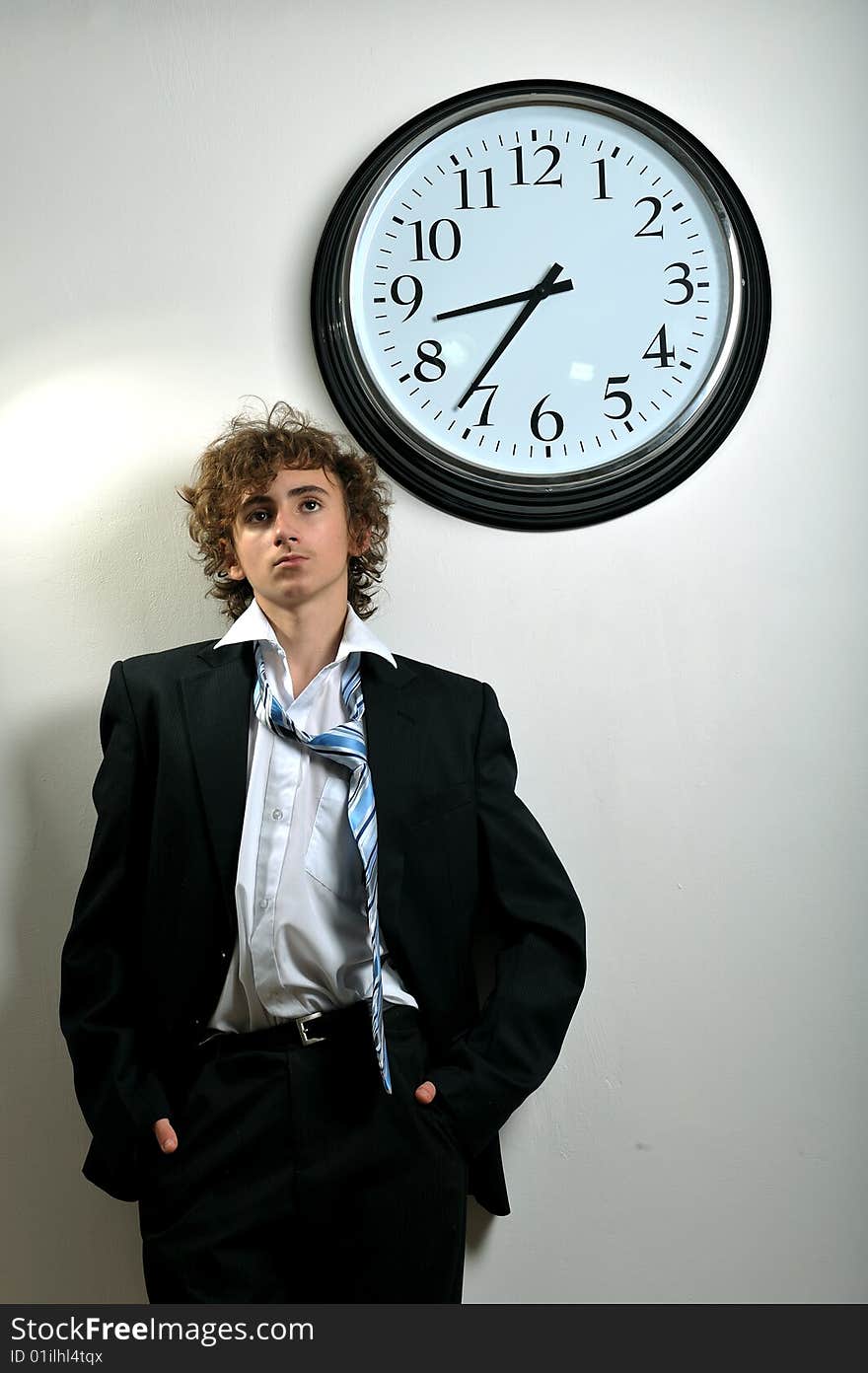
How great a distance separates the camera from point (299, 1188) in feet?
4.65

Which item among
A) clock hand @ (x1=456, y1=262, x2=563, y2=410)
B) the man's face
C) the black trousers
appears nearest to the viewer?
the black trousers

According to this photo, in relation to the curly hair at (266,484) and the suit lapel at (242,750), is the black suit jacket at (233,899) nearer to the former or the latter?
the suit lapel at (242,750)

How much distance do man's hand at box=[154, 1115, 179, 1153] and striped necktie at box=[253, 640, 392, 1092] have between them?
10.8 inches

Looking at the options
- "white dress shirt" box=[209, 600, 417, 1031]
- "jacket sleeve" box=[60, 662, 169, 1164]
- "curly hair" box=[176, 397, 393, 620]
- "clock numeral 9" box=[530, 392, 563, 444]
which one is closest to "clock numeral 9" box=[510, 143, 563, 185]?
"clock numeral 9" box=[530, 392, 563, 444]

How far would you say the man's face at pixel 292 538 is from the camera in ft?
5.05

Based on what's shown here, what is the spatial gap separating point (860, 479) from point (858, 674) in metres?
0.30

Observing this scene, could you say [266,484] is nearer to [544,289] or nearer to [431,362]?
[431,362]

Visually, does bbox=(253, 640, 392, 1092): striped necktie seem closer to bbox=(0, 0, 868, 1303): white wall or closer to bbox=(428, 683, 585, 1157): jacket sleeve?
bbox=(428, 683, 585, 1157): jacket sleeve

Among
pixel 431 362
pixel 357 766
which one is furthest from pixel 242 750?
pixel 431 362

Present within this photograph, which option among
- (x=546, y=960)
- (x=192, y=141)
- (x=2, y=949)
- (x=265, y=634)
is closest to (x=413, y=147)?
Answer: (x=192, y=141)

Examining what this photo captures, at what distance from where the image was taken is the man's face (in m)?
1.54

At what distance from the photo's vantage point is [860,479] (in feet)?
5.78

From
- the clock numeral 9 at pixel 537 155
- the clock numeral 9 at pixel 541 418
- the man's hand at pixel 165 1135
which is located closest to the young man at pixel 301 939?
the man's hand at pixel 165 1135

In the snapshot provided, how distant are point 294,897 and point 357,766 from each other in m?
0.18
